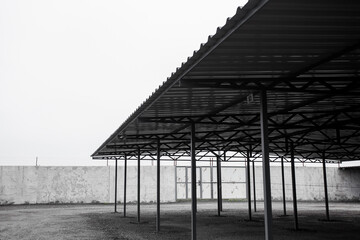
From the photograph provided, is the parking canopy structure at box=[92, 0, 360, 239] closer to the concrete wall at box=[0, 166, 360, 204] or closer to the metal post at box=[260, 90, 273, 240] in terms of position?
the metal post at box=[260, 90, 273, 240]

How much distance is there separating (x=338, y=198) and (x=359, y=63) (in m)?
41.8

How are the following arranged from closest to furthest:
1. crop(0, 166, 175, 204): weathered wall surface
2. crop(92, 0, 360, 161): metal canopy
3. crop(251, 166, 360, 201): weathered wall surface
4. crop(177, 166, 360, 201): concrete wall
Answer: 1. crop(92, 0, 360, 161): metal canopy
2. crop(0, 166, 175, 204): weathered wall surface
3. crop(177, 166, 360, 201): concrete wall
4. crop(251, 166, 360, 201): weathered wall surface

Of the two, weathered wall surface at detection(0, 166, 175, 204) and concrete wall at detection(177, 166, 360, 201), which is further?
concrete wall at detection(177, 166, 360, 201)

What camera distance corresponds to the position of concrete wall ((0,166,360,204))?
3775 centimetres

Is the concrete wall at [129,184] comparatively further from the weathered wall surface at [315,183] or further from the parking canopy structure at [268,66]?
the parking canopy structure at [268,66]

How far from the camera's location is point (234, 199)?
142ft

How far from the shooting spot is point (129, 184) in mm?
40844

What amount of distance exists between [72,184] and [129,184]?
5.58m

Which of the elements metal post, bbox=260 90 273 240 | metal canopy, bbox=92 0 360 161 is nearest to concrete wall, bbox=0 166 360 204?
metal canopy, bbox=92 0 360 161

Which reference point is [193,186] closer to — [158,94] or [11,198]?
[158,94]

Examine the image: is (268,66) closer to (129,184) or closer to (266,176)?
(266,176)

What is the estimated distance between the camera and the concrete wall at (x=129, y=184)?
3775 centimetres

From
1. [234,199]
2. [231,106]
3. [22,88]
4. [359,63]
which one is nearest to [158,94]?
[231,106]

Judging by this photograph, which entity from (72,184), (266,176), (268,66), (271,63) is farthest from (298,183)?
(271,63)
